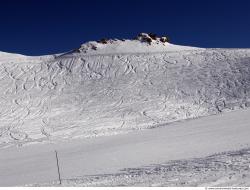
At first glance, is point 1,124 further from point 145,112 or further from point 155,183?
point 155,183

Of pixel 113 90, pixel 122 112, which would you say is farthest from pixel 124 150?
pixel 113 90

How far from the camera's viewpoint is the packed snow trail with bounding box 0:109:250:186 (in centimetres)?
1884

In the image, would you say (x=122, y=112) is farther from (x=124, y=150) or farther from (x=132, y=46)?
(x=132, y=46)

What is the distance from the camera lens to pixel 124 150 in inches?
933

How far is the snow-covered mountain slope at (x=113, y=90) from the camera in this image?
37781mm

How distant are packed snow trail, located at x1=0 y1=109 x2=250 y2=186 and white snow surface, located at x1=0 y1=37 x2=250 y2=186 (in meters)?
0.07

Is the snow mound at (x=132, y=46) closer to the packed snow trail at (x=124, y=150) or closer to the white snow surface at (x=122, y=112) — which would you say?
the white snow surface at (x=122, y=112)

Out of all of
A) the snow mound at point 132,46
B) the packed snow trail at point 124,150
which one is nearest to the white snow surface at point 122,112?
the packed snow trail at point 124,150

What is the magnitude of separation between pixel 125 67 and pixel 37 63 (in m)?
16.1

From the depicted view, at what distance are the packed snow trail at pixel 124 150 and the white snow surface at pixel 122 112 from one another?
7 centimetres

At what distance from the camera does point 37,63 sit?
65.7 meters

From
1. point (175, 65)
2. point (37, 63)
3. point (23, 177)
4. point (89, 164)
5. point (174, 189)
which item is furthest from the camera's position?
point (37, 63)

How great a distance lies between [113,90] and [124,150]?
87.1 feet

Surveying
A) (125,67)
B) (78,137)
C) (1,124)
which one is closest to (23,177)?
(78,137)
